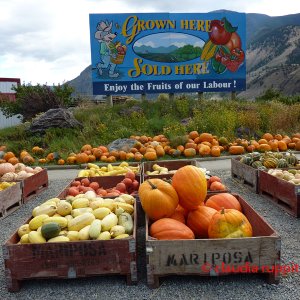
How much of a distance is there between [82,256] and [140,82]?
44.8ft

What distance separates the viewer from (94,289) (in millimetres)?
3389

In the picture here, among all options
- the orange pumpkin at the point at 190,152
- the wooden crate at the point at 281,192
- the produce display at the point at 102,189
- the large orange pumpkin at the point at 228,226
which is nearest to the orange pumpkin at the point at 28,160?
the orange pumpkin at the point at 190,152

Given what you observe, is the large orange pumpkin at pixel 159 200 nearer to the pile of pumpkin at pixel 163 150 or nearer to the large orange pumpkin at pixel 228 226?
the large orange pumpkin at pixel 228 226

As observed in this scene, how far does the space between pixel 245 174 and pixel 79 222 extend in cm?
441

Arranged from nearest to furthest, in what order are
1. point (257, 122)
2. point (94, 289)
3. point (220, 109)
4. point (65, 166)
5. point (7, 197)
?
point (94, 289) < point (7, 197) < point (65, 166) < point (257, 122) < point (220, 109)

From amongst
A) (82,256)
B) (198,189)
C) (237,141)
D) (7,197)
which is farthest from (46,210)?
(237,141)

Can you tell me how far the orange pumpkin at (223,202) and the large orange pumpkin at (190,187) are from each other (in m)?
0.37

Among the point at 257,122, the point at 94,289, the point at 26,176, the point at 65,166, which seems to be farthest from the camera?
the point at 257,122

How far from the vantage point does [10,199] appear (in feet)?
20.4

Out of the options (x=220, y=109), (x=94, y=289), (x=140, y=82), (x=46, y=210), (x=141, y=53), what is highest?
(x=141, y=53)

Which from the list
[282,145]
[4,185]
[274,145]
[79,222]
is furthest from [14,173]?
[282,145]

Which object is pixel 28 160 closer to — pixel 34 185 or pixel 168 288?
pixel 34 185

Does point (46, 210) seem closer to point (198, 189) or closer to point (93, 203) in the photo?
point (93, 203)

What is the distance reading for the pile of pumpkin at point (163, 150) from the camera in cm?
1035
